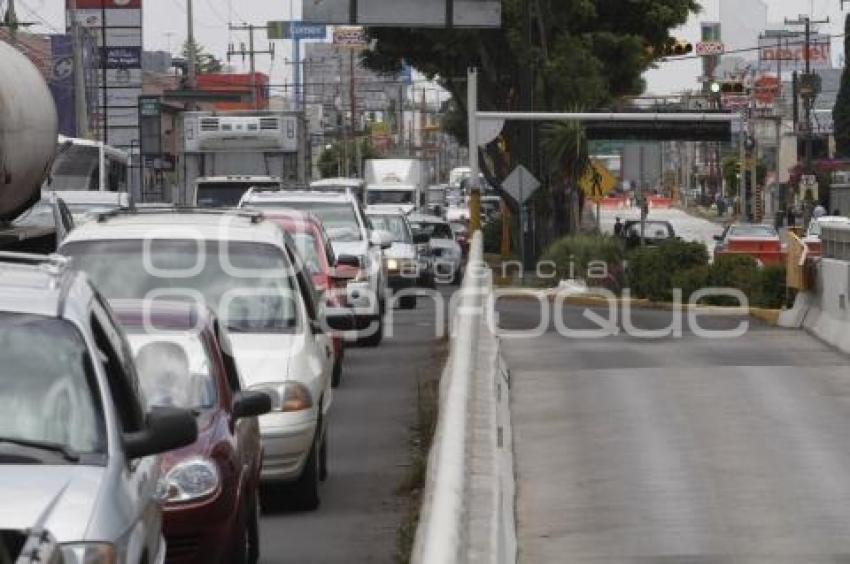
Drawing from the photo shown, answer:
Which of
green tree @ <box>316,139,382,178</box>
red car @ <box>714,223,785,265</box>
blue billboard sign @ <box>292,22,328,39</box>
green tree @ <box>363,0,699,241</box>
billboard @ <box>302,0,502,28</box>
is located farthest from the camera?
green tree @ <box>316,139,382,178</box>

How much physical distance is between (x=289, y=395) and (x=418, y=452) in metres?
3.32

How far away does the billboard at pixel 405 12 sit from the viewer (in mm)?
40812

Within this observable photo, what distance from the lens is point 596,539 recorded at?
41.8 feet

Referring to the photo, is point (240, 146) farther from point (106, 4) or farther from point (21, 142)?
point (106, 4)

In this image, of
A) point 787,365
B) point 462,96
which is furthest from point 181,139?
point 787,365

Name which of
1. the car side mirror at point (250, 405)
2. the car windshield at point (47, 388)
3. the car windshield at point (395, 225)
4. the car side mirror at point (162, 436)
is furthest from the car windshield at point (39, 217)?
the car windshield at point (395, 225)

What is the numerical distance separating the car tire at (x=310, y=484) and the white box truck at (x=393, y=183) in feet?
181

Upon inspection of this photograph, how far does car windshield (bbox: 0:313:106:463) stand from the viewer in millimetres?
7949

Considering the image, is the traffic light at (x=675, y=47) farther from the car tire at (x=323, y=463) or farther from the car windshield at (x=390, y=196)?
the car tire at (x=323, y=463)


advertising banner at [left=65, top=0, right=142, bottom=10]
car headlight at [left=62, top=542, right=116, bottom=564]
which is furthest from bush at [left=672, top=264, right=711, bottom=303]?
advertising banner at [left=65, top=0, right=142, bottom=10]

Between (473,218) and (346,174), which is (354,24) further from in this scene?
(346,174)

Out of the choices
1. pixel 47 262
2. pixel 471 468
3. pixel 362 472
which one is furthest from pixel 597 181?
pixel 47 262

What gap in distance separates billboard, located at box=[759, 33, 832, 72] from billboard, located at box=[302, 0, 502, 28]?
82730 millimetres

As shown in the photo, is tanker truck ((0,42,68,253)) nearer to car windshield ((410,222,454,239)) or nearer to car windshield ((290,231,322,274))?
car windshield ((290,231,322,274))
